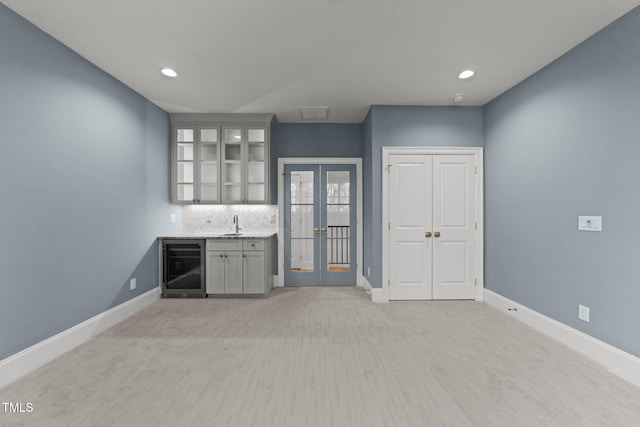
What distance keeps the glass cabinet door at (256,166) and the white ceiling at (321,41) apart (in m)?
0.91

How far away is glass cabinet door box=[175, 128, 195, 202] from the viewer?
4512 millimetres

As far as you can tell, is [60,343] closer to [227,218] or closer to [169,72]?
[227,218]

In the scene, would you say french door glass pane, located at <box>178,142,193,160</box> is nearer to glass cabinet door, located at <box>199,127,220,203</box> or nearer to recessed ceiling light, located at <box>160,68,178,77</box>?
glass cabinet door, located at <box>199,127,220,203</box>

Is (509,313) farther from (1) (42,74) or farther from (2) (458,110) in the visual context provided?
(1) (42,74)

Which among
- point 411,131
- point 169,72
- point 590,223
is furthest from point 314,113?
point 590,223

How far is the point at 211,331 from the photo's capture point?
305 centimetres

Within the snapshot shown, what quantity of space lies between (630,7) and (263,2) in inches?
111

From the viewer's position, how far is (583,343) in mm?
2564

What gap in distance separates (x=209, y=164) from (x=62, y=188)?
2.13m

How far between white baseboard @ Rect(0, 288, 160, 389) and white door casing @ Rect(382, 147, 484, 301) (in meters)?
3.52

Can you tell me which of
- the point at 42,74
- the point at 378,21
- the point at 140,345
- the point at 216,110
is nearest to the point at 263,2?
the point at 378,21

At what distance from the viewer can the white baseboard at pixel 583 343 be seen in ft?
7.13

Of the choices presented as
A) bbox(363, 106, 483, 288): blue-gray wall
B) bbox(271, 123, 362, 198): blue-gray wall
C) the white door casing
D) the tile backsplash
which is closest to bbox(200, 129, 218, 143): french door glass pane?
bbox(271, 123, 362, 198): blue-gray wall

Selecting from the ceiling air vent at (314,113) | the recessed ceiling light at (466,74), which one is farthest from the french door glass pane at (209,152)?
the recessed ceiling light at (466,74)
